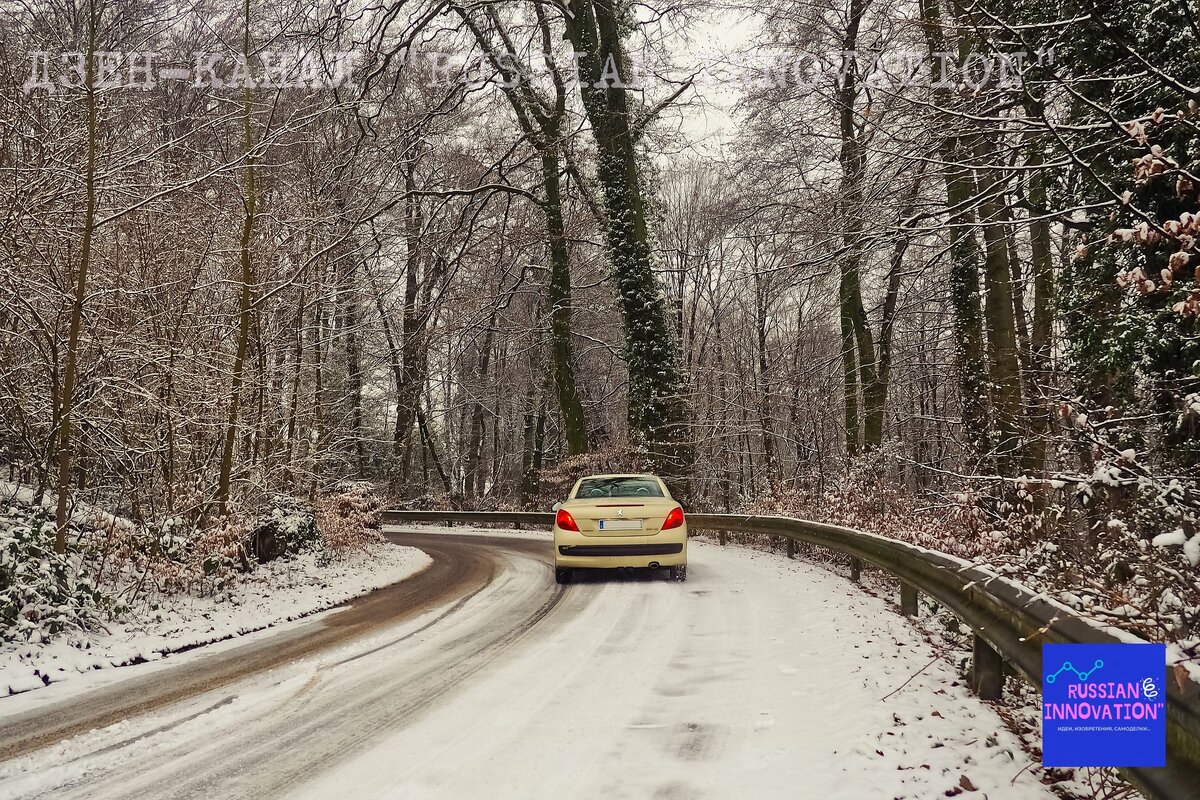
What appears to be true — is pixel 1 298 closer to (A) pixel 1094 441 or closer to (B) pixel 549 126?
(A) pixel 1094 441

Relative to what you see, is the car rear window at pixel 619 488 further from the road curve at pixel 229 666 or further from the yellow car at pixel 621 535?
the road curve at pixel 229 666

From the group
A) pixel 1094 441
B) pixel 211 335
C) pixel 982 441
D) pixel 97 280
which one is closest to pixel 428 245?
pixel 211 335

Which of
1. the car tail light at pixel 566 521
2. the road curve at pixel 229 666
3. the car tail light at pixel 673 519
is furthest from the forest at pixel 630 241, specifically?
the car tail light at pixel 566 521

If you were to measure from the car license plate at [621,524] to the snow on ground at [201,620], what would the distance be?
3729 millimetres

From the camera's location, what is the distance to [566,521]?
10.9 metres

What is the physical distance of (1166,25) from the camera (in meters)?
6.91

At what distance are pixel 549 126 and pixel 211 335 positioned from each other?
14.7 metres

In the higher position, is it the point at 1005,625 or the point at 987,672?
the point at 1005,625

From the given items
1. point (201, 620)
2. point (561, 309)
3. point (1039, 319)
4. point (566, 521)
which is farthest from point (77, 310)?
point (561, 309)

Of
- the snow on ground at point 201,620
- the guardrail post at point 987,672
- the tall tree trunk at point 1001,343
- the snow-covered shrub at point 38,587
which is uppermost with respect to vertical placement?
the tall tree trunk at point 1001,343

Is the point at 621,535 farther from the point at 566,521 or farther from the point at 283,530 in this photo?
the point at 283,530

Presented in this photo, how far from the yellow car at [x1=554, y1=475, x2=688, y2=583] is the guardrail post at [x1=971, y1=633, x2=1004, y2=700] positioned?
5.77 meters

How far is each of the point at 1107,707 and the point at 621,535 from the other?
8014 millimetres

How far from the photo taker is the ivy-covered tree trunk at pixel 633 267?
1991 cm
